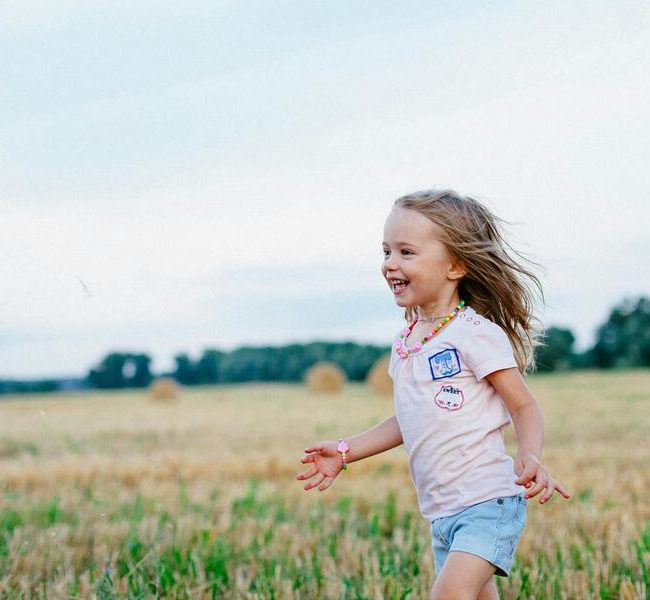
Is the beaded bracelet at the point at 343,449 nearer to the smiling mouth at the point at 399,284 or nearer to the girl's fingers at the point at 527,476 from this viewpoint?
the smiling mouth at the point at 399,284

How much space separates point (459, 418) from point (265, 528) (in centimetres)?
233

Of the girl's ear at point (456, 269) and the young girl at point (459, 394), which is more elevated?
the girl's ear at point (456, 269)

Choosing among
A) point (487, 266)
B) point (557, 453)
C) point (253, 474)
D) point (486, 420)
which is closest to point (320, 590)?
point (486, 420)

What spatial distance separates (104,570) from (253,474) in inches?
170

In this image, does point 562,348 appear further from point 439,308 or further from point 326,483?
point 326,483

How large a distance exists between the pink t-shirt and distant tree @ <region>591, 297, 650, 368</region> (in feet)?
150

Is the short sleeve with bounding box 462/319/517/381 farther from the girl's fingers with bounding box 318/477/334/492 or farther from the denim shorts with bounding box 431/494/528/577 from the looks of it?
the girl's fingers with bounding box 318/477/334/492

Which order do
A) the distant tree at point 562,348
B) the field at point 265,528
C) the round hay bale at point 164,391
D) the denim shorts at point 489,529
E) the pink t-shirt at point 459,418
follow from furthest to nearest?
the distant tree at point 562,348 → the round hay bale at point 164,391 → the field at point 265,528 → the pink t-shirt at point 459,418 → the denim shorts at point 489,529

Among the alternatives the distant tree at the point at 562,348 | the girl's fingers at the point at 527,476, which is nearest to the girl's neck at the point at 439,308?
the girl's fingers at the point at 527,476

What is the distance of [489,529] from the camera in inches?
115

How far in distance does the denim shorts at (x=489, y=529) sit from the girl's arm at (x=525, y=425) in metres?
0.14

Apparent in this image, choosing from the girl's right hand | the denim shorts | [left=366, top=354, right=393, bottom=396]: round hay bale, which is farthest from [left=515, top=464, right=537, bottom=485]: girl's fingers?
[left=366, top=354, right=393, bottom=396]: round hay bale

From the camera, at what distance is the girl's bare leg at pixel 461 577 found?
2822 mm

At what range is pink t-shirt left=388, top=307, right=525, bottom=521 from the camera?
9.95 feet
